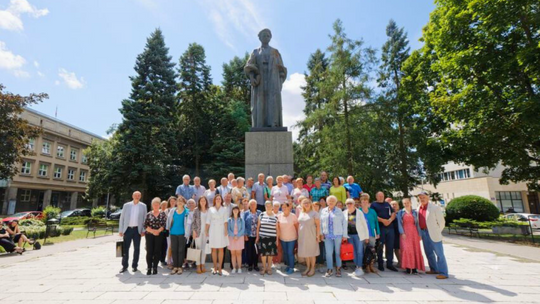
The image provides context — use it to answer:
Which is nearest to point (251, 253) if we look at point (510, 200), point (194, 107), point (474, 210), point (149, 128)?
point (474, 210)

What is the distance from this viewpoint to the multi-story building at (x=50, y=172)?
35.1 m

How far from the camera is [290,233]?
6.29 meters

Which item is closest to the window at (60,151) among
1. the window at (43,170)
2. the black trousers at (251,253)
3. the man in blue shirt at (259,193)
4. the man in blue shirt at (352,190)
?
the window at (43,170)

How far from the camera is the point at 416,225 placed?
6633 mm

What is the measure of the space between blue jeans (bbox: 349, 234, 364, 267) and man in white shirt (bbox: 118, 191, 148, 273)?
5.05 meters

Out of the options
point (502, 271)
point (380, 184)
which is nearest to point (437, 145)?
point (380, 184)

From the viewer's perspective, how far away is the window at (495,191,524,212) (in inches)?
1454

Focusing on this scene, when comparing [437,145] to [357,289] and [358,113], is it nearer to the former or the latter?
[358,113]

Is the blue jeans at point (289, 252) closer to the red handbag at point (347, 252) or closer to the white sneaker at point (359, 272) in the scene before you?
the red handbag at point (347, 252)

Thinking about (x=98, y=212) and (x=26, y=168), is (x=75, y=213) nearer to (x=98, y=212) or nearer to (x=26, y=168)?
(x=98, y=212)

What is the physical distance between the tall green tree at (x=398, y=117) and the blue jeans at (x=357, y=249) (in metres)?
15.2

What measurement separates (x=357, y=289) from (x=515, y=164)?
15031mm

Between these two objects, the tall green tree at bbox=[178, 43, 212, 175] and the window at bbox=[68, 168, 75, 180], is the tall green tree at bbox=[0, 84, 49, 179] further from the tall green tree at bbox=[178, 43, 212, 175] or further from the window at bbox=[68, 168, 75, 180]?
the window at bbox=[68, 168, 75, 180]

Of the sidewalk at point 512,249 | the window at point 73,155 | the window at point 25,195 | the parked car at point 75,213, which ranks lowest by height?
the sidewalk at point 512,249
